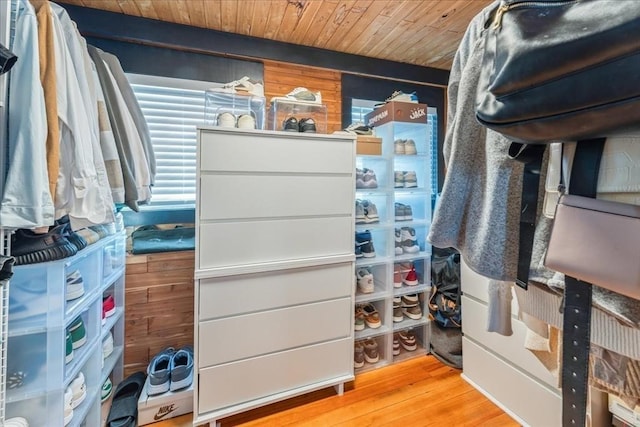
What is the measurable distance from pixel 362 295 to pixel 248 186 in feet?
3.09

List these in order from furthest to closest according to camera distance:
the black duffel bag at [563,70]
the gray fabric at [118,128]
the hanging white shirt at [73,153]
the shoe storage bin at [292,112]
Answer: the shoe storage bin at [292,112] < the gray fabric at [118,128] < the hanging white shirt at [73,153] < the black duffel bag at [563,70]

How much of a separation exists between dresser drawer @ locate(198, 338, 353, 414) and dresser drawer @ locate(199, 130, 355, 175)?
89 cm

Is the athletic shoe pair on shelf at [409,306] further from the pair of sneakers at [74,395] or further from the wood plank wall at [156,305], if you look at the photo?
the pair of sneakers at [74,395]

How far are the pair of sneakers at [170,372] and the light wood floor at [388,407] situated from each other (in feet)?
0.48

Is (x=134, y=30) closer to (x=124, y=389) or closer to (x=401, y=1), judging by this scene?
(x=401, y=1)

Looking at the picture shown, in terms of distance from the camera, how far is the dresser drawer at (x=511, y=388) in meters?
1.15

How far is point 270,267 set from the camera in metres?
1.30

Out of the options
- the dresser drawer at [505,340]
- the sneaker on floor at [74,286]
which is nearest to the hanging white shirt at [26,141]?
the sneaker on floor at [74,286]

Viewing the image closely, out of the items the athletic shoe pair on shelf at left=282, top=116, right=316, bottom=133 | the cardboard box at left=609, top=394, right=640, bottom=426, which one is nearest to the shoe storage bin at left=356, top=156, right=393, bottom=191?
the athletic shoe pair on shelf at left=282, top=116, right=316, bottom=133

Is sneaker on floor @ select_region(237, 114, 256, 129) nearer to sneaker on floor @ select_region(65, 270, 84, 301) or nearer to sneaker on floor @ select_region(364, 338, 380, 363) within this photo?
sneaker on floor @ select_region(65, 270, 84, 301)

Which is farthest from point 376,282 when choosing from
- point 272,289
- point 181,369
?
point 181,369

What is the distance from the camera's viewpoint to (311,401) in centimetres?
144

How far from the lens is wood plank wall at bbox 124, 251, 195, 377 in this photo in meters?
1.53

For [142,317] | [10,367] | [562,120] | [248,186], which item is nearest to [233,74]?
[248,186]
